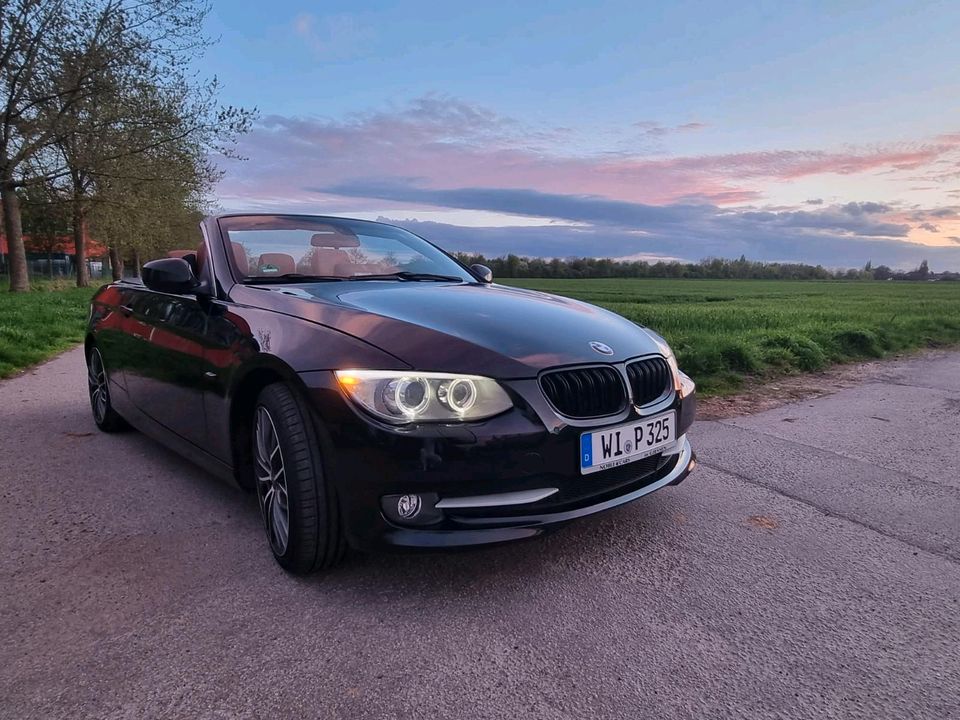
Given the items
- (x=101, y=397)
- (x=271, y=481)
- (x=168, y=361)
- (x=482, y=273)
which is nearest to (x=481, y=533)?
(x=271, y=481)

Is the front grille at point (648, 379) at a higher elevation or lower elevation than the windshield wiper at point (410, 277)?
lower

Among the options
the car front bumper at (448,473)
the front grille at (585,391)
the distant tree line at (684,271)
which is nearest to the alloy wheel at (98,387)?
the car front bumper at (448,473)

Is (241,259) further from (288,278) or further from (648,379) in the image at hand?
(648,379)

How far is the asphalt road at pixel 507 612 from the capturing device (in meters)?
1.86

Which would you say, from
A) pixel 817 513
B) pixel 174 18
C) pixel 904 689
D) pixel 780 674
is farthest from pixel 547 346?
pixel 174 18

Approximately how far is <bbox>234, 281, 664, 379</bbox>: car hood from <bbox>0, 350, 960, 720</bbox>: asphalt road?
724 millimetres

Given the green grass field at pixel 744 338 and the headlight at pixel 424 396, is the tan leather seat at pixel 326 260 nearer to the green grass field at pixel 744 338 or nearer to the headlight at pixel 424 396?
the headlight at pixel 424 396

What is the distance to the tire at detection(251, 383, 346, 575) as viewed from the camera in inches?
94.0

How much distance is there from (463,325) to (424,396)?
1.51 ft

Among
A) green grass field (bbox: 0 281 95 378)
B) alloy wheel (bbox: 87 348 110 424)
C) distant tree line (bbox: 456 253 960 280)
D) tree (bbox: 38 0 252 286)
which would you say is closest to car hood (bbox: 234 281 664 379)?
alloy wheel (bbox: 87 348 110 424)

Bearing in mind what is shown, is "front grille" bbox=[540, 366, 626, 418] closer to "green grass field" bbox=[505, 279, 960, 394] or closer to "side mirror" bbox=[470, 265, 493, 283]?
"side mirror" bbox=[470, 265, 493, 283]

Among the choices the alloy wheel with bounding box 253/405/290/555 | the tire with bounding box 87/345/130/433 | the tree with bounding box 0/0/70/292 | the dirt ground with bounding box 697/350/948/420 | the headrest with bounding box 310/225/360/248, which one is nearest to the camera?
the alloy wheel with bounding box 253/405/290/555

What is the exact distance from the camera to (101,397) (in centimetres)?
480

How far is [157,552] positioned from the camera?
276cm
